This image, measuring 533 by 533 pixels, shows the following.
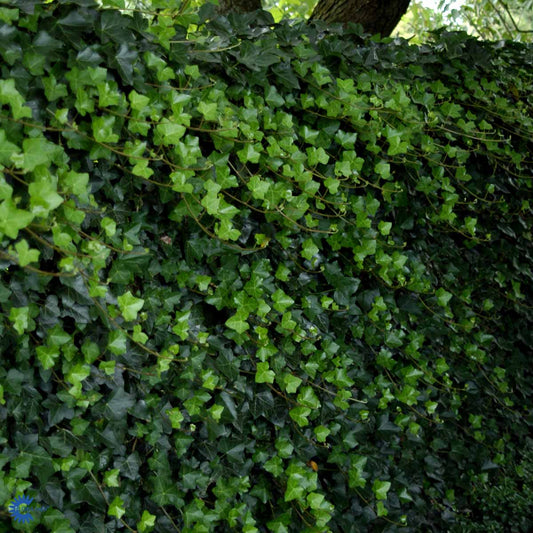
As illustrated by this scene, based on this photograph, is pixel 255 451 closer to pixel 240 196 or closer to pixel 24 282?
pixel 240 196

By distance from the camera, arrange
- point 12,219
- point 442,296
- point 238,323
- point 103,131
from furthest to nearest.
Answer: point 442,296 < point 238,323 < point 103,131 < point 12,219

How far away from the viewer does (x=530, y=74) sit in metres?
3.47

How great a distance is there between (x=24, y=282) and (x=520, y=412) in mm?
3072

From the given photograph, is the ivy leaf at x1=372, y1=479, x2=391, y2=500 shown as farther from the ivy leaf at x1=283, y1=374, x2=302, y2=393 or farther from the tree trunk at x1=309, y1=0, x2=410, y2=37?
the tree trunk at x1=309, y1=0, x2=410, y2=37

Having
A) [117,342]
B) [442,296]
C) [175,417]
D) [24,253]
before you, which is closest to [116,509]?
[175,417]

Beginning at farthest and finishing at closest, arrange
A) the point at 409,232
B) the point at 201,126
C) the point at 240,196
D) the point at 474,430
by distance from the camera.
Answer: the point at 474,430 → the point at 409,232 → the point at 240,196 → the point at 201,126

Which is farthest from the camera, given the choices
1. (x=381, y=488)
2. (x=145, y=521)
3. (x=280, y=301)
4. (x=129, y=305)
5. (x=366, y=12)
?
(x=366, y=12)

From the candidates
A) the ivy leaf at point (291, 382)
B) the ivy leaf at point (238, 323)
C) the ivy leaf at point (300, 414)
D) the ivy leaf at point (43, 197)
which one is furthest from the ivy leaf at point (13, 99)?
the ivy leaf at point (300, 414)

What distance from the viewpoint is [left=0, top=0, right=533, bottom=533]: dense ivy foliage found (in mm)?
1815

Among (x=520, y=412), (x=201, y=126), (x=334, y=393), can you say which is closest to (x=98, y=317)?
(x=201, y=126)

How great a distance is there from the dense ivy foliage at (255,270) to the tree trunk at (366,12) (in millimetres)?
728

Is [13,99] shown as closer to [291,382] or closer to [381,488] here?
[291,382]

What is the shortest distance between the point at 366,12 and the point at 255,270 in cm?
211

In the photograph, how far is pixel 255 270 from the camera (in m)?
2.33
